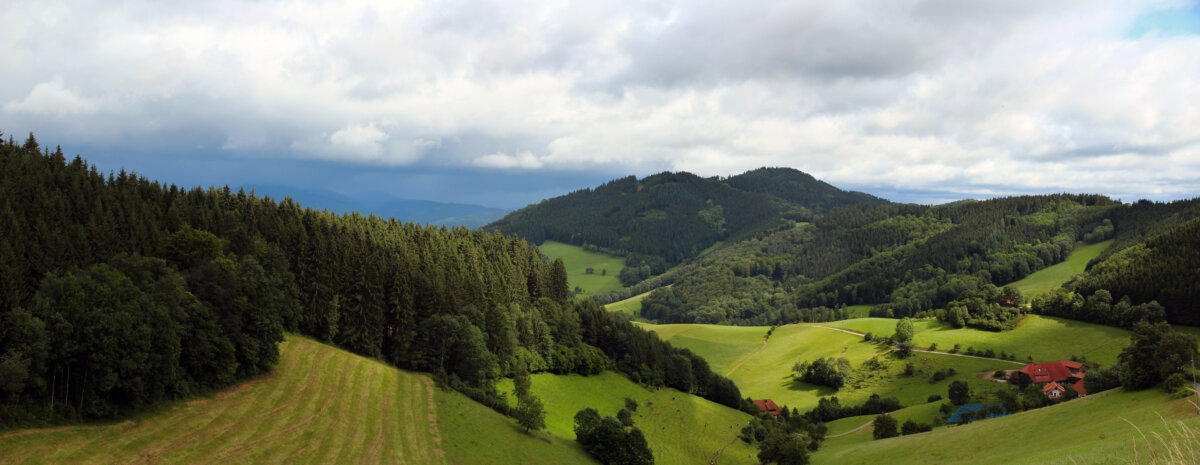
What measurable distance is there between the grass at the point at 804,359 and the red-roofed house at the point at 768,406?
16.4 feet

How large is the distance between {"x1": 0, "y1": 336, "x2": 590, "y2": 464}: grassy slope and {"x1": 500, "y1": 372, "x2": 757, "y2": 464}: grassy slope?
13117 mm

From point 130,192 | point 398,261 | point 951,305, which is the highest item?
point 130,192

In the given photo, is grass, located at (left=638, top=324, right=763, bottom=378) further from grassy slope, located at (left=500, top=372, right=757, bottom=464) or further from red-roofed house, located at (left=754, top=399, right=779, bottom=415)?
grassy slope, located at (left=500, top=372, right=757, bottom=464)

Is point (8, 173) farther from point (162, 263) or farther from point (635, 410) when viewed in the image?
point (635, 410)

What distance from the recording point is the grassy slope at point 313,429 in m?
35.5

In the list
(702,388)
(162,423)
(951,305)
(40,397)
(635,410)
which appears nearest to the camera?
(40,397)

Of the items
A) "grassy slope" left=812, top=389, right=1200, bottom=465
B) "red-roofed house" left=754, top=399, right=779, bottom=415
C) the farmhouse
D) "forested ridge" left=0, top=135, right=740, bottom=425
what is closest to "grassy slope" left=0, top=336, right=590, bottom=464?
"forested ridge" left=0, top=135, right=740, bottom=425

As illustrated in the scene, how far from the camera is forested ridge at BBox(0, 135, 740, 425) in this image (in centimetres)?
3831

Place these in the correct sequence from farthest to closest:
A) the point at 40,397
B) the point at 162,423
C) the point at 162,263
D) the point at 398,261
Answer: the point at 398,261 < the point at 162,263 < the point at 162,423 < the point at 40,397

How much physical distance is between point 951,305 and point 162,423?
163980mm

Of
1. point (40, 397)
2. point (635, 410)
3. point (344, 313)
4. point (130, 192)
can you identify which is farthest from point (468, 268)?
point (40, 397)

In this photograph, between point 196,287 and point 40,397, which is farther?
point 196,287

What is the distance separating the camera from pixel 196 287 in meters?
50.1

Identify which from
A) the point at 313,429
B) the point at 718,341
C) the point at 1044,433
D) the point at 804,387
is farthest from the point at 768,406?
the point at 313,429
